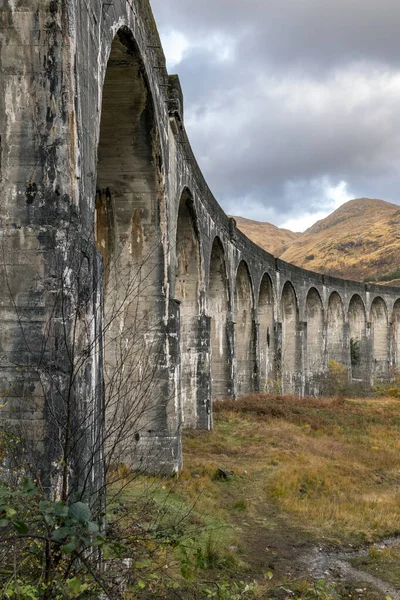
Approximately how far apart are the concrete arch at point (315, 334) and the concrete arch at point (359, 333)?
17.9 ft

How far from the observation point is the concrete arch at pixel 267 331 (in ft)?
76.2

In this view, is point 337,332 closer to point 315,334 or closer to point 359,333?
point 315,334

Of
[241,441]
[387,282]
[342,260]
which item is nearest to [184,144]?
[241,441]

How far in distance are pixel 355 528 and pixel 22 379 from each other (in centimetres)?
552

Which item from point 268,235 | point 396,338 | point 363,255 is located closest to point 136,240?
point 396,338

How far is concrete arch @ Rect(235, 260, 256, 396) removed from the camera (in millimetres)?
21156

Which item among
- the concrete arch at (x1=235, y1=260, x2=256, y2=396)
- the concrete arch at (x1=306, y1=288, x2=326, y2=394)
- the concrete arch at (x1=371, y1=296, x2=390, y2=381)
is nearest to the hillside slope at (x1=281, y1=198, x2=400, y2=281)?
the concrete arch at (x1=371, y1=296, x2=390, y2=381)

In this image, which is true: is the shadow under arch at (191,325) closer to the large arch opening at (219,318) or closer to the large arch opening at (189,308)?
the large arch opening at (189,308)

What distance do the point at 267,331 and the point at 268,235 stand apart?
147 metres

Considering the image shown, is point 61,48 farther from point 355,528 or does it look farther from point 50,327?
point 355,528

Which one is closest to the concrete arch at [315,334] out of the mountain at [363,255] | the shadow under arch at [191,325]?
the shadow under arch at [191,325]

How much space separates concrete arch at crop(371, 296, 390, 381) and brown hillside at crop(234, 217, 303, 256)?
10552cm

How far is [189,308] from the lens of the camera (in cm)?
1380

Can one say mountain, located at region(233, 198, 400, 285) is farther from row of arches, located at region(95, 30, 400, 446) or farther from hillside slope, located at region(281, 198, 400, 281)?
row of arches, located at region(95, 30, 400, 446)
